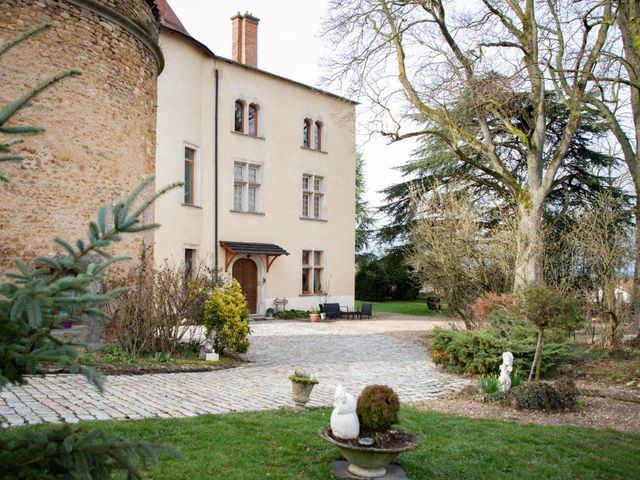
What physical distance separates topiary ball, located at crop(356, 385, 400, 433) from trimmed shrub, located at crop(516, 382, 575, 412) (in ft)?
13.1

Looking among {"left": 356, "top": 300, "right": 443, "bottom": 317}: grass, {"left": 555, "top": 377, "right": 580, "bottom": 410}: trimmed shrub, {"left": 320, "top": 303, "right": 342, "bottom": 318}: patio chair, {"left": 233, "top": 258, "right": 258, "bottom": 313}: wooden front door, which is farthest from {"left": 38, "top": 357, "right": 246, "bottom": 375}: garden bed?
{"left": 356, "top": 300, "right": 443, "bottom": 317}: grass

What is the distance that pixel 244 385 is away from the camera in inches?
377

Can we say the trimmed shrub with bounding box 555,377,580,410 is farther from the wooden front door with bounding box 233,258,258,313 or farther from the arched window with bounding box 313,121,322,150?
the arched window with bounding box 313,121,322,150

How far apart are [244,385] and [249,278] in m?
13.8

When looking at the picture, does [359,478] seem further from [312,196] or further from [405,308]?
[405,308]

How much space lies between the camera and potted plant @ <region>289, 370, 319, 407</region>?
24.6 ft

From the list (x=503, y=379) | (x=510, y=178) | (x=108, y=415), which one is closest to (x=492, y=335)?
(x=503, y=379)

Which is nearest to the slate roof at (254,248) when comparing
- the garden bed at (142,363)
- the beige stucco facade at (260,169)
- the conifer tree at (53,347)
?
the beige stucco facade at (260,169)

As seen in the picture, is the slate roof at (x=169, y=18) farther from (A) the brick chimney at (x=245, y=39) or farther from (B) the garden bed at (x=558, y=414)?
(B) the garden bed at (x=558, y=414)

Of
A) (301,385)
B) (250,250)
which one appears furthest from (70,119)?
(250,250)

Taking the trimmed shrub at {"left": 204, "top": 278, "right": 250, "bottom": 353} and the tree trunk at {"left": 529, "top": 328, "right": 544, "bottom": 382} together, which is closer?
the tree trunk at {"left": 529, "top": 328, "right": 544, "bottom": 382}

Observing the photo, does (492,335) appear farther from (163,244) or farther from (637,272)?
(163,244)

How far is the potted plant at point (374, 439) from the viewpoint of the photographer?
5.12m

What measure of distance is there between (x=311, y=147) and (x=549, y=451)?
20.7 meters
